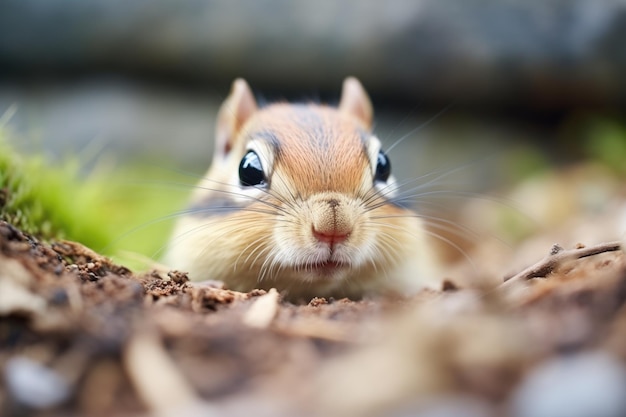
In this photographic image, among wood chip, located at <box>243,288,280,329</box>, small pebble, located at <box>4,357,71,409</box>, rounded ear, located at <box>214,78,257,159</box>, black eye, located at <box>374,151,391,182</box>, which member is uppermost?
rounded ear, located at <box>214,78,257,159</box>

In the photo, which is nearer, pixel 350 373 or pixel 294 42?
pixel 350 373

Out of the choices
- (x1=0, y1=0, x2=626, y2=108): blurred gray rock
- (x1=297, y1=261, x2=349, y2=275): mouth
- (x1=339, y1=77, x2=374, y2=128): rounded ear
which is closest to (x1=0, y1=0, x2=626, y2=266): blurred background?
(x1=0, y1=0, x2=626, y2=108): blurred gray rock

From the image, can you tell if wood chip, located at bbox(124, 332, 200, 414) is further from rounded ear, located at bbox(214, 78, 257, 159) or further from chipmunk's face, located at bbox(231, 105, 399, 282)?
rounded ear, located at bbox(214, 78, 257, 159)

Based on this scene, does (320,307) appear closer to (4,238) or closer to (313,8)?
(4,238)

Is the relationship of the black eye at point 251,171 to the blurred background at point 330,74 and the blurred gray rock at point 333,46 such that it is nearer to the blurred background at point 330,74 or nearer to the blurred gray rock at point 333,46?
the blurred background at point 330,74

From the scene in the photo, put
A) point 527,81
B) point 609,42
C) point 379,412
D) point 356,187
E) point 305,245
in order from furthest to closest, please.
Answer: point 527,81, point 609,42, point 356,187, point 305,245, point 379,412

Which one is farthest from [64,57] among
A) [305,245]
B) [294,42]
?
[305,245]
